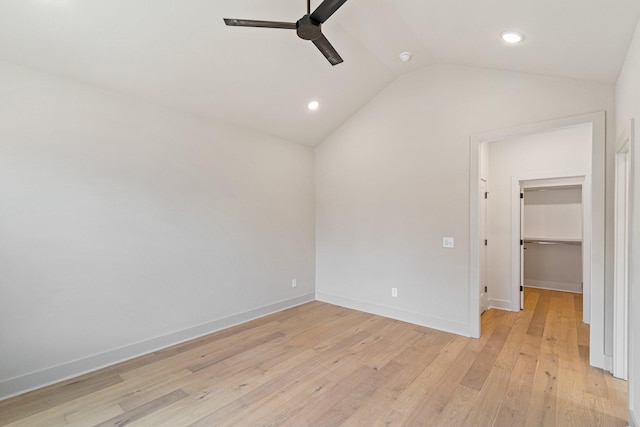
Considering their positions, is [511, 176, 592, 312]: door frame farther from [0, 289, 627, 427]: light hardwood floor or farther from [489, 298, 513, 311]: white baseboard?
[0, 289, 627, 427]: light hardwood floor

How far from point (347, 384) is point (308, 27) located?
2944 millimetres

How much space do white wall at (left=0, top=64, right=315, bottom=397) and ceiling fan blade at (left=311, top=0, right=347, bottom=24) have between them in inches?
86.8

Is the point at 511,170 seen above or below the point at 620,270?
above

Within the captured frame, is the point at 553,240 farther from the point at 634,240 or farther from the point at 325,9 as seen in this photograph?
the point at 325,9

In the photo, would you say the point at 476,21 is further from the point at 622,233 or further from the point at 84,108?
the point at 84,108

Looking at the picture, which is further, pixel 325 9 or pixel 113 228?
pixel 113 228

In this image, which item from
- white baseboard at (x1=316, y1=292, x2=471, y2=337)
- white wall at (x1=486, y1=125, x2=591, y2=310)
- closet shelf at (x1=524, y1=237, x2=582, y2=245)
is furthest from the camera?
closet shelf at (x1=524, y1=237, x2=582, y2=245)

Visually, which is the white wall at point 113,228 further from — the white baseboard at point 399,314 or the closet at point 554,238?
the closet at point 554,238

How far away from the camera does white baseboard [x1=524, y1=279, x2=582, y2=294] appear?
19.6 feet

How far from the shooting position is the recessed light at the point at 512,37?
8.35 ft

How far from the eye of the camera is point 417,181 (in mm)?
4191

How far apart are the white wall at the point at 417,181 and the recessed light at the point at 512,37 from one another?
86 centimetres

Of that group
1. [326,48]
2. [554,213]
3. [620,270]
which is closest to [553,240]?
[554,213]

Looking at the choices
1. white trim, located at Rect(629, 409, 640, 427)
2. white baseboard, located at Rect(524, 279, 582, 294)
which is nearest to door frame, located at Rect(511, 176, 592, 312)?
white baseboard, located at Rect(524, 279, 582, 294)
